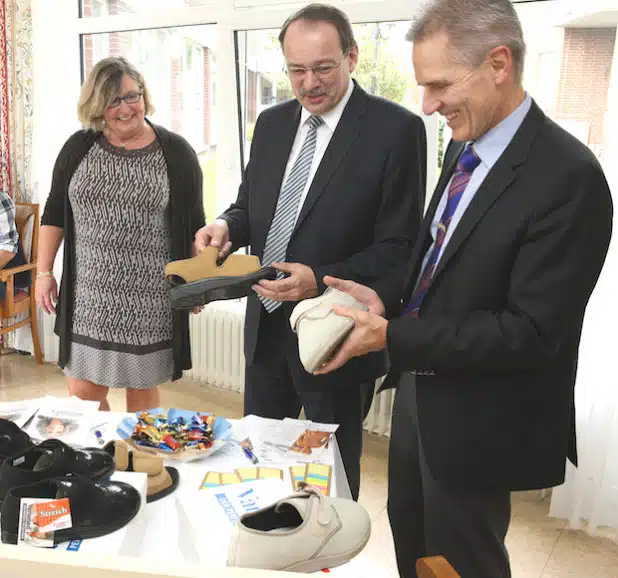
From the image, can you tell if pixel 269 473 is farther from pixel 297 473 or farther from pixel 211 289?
pixel 211 289

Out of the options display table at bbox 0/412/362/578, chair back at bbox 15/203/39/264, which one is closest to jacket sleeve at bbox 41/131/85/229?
display table at bbox 0/412/362/578

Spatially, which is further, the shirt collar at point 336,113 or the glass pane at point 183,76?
the glass pane at point 183,76

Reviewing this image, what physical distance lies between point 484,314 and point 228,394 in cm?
258

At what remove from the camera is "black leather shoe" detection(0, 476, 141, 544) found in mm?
991

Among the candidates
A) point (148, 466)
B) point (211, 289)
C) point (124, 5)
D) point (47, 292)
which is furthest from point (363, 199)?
point (124, 5)

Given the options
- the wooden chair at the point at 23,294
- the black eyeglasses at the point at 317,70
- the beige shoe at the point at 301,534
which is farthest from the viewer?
the wooden chair at the point at 23,294

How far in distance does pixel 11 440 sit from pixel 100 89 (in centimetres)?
123

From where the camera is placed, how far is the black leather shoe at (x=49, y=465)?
108 cm

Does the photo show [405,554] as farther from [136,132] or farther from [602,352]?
[136,132]

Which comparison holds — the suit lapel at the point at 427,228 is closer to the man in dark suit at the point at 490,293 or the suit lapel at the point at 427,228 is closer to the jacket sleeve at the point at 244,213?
the man in dark suit at the point at 490,293

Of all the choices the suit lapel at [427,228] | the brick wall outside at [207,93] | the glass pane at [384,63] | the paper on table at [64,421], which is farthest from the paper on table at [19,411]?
the brick wall outside at [207,93]

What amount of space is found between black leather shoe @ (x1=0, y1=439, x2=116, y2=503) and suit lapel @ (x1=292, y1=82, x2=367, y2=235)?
0.79m

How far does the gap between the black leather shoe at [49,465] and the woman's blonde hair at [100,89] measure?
127cm

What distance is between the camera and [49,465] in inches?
43.8
